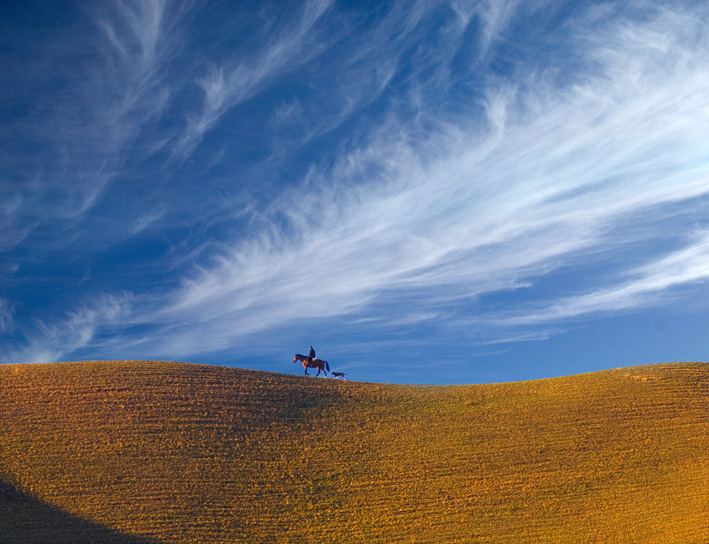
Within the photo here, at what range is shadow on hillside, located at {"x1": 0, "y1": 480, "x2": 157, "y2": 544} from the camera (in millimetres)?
30984

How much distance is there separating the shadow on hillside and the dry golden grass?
0.47 feet

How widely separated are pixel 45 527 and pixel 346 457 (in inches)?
678

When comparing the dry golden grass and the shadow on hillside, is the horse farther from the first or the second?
the shadow on hillside

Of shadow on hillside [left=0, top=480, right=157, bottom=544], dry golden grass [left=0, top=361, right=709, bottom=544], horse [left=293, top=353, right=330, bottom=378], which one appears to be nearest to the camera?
shadow on hillside [left=0, top=480, right=157, bottom=544]

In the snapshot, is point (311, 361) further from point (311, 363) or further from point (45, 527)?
point (45, 527)

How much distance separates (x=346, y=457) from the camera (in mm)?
39844

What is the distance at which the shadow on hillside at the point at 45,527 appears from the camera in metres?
31.0

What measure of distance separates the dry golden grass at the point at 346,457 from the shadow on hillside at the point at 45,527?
14cm

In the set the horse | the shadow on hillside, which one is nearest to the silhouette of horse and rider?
the horse

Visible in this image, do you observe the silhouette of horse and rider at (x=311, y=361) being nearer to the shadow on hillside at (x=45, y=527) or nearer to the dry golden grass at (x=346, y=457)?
the dry golden grass at (x=346, y=457)

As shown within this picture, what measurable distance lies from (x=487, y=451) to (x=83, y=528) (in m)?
24.3

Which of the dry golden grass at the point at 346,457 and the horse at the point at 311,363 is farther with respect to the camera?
the horse at the point at 311,363

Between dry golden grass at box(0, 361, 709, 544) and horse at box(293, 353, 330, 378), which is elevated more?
horse at box(293, 353, 330, 378)

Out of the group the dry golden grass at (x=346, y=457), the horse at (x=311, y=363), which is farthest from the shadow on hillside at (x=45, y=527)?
the horse at (x=311, y=363)
